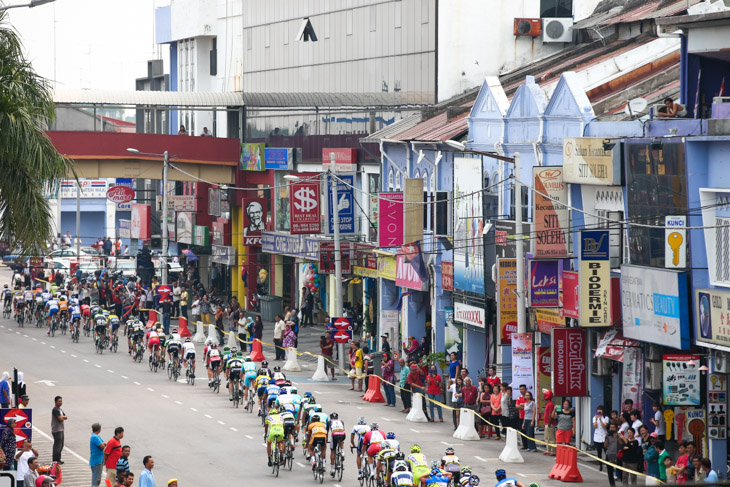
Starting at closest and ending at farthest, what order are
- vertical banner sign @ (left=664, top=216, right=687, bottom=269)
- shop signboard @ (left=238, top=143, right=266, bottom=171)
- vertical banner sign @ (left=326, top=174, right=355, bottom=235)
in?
vertical banner sign @ (left=664, top=216, right=687, bottom=269) < vertical banner sign @ (left=326, top=174, right=355, bottom=235) < shop signboard @ (left=238, top=143, right=266, bottom=171)

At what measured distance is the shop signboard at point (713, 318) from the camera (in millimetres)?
27984

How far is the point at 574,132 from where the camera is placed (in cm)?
3581

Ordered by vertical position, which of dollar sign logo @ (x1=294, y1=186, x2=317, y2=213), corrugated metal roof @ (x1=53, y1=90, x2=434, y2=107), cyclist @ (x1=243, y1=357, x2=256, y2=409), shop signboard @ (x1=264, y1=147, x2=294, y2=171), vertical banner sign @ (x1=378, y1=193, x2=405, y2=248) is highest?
corrugated metal roof @ (x1=53, y1=90, x2=434, y2=107)

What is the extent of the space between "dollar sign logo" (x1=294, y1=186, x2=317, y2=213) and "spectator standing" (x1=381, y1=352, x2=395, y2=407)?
11830mm

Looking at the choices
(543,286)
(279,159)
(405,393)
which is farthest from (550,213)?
(279,159)

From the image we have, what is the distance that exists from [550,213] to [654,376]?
580cm

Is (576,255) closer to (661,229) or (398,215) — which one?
(661,229)

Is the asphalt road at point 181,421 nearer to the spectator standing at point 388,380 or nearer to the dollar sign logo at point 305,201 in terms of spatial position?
the spectator standing at point 388,380

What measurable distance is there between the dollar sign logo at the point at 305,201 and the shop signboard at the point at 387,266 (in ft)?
12.0

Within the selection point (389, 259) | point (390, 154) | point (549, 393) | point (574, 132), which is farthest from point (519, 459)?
point (390, 154)

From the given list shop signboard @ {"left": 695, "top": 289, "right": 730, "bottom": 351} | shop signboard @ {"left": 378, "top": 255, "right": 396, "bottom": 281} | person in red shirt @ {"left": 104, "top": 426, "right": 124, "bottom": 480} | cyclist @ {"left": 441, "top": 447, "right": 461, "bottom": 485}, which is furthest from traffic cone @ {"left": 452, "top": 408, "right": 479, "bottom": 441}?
shop signboard @ {"left": 378, "top": 255, "right": 396, "bottom": 281}

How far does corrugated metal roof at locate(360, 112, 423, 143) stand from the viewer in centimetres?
5134

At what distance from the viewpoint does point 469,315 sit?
135ft

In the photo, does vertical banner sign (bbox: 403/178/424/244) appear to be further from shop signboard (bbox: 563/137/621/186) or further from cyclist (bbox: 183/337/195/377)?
shop signboard (bbox: 563/137/621/186)
